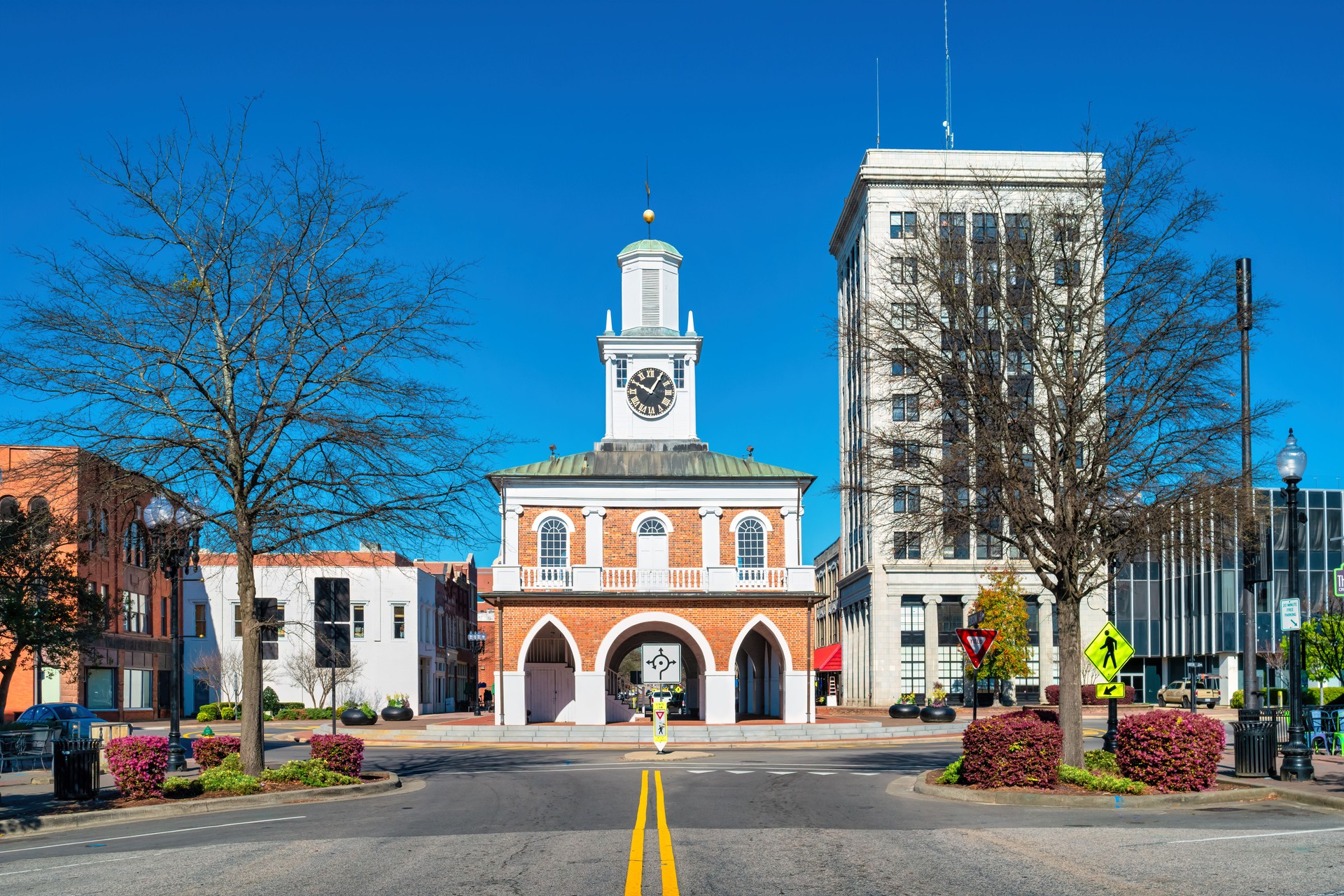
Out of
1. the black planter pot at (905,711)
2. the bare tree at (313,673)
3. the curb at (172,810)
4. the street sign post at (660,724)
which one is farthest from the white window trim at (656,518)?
the curb at (172,810)

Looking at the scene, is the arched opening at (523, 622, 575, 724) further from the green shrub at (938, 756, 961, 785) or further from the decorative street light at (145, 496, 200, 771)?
the green shrub at (938, 756, 961, 785)

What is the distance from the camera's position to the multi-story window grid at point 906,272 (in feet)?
69.3

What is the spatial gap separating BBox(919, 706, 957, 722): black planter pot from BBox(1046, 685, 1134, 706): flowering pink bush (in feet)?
50.5

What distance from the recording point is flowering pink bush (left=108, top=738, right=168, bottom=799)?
749 inches

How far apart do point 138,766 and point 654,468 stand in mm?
30117

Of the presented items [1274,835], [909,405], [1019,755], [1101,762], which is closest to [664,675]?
[909,405]

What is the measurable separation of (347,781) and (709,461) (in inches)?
1128

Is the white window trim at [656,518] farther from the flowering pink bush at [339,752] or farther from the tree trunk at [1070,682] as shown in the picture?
the tree trunk at [1070,682]

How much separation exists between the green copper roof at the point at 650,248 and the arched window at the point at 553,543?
38.1 ft

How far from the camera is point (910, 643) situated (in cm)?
7544

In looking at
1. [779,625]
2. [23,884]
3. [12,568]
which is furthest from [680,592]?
[23,884]

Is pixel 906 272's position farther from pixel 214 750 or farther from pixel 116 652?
pixel 116 652

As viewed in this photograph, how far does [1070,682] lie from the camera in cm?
2022

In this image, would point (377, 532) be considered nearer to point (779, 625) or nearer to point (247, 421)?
point (247, 421)
